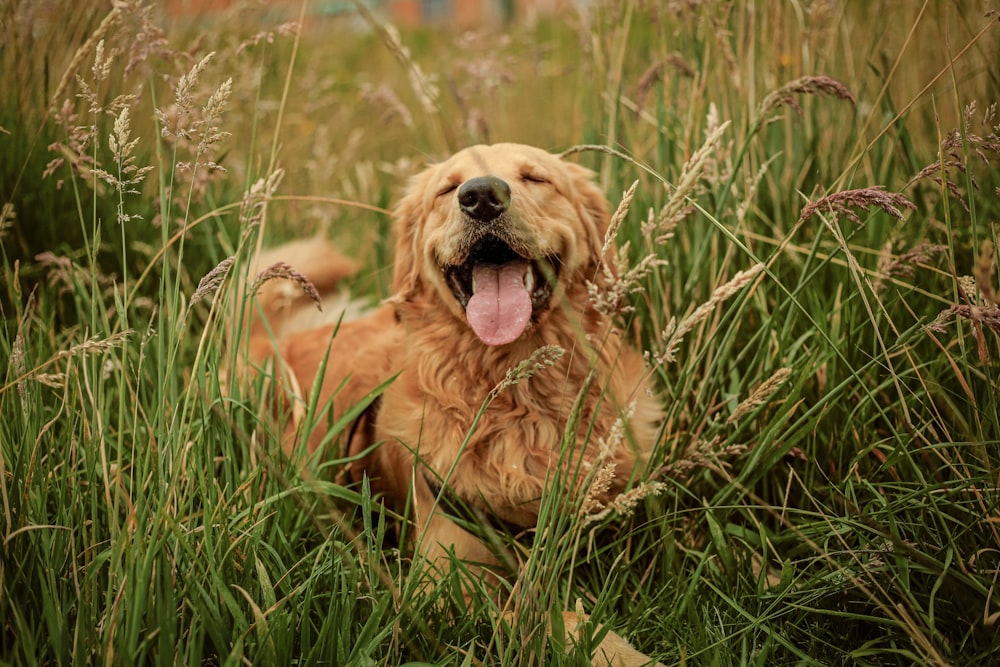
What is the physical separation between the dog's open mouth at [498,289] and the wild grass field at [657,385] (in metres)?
0.39

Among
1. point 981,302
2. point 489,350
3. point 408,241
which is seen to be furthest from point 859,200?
point 408,241

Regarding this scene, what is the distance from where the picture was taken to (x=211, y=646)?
53.2 inches

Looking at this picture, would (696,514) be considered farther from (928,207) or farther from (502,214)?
(928,207)

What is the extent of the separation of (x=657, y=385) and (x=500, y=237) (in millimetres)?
750

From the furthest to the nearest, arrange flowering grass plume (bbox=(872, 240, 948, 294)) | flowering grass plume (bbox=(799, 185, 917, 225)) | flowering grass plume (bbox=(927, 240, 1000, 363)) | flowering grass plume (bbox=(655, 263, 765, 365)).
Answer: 1. flowering grass plume (bbox=(872, 240, 948, 294))
2. flowering grass plume (bbox=(799, 185, 917, 225))
3. flowering grass plume (bbox=(655, 263, 765, 365))
4. flowering grass plume (bbox=(927, 240, 1000, 363))

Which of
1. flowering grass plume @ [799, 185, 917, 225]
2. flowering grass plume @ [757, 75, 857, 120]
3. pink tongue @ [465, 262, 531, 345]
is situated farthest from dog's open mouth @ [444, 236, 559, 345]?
flowering grass plume @ [799, 185, 917, 225]

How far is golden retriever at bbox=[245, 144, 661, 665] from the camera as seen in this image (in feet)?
6.71

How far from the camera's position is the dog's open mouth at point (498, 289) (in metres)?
2.05

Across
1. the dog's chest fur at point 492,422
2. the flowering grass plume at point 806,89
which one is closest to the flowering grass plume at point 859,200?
the flowering grass plume at point 806,89

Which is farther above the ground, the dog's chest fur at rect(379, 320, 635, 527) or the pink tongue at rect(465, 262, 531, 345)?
the pink tongue at rect(465, 262, 531, 345)

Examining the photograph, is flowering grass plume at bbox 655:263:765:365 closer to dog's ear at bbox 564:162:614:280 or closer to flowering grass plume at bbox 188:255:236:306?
flowering grass plume at bbox 188:255:236:306

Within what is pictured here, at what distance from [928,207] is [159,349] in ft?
7.72

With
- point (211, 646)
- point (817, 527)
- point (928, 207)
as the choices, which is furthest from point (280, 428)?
point (928, 207)

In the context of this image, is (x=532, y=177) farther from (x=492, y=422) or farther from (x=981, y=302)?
(x=981, y=302)
